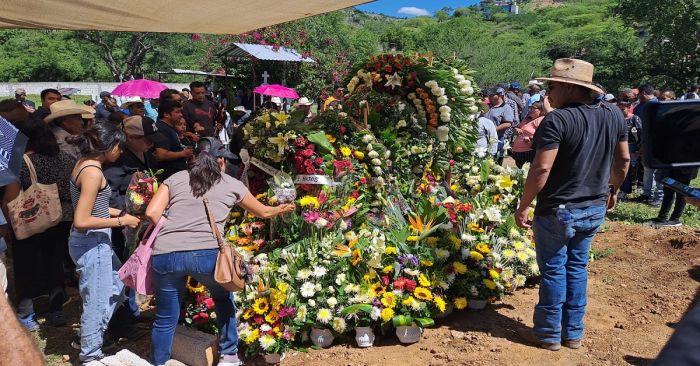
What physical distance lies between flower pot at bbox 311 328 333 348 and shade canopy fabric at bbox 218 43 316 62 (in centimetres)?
1214

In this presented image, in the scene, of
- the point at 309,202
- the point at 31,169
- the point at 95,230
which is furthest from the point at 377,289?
the point at 31,169

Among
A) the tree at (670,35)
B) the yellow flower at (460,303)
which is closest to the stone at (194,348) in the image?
the yellow flower at (460,303)

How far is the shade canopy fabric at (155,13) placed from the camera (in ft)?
15.2

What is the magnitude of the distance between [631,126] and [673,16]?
12.2 m

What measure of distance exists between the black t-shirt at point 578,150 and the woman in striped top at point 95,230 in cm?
287

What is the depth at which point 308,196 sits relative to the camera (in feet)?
14.6

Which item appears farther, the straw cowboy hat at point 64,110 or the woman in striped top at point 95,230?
the straw cowboy hat at point 64,110

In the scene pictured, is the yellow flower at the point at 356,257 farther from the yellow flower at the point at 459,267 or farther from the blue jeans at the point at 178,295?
the blue jeans at the point at 178,295

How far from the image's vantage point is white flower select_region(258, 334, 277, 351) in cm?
368

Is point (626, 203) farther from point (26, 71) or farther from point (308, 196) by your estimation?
point (26, 71)

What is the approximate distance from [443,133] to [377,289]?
6.49 ft

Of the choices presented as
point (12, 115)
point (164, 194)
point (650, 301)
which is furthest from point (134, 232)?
point (650, 301)

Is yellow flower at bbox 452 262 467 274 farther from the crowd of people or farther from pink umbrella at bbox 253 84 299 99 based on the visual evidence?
pink umbrella at bbox 253 84 299 99

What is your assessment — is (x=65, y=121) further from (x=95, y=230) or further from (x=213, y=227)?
(x=213, y=227)
